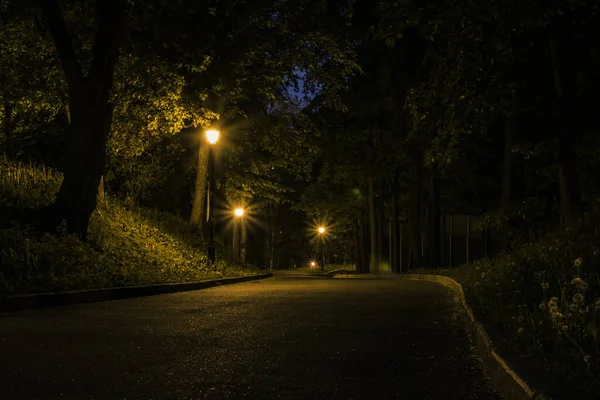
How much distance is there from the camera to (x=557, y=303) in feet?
23.9

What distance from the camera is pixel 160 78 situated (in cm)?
2158

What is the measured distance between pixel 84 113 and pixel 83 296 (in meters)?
5.75

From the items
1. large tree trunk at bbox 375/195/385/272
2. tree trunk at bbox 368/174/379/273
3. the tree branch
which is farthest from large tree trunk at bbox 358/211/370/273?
the tree branch

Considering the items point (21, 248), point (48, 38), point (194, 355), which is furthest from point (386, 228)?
point (194, 355)

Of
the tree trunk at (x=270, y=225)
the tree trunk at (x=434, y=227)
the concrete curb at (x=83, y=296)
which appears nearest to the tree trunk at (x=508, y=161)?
the tree trunk at (x=434, y=227)

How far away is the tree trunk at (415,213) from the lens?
35031 mm

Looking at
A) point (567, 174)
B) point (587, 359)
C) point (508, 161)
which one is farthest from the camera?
point (508, 161)

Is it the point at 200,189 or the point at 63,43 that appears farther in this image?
the point at 200,189

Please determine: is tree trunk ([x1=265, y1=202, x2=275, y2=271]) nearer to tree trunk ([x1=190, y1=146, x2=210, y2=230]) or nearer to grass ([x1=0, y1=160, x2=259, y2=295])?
tree trunk ([x1=190, y1=146, x2=210, y2=230])

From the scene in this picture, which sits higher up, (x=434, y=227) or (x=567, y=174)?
(x=567, y=174)

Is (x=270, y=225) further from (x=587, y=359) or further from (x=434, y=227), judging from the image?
(x=587, y=359)

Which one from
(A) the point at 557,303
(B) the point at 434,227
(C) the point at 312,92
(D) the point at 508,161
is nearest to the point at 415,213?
Answer: (B) the point at 434,227

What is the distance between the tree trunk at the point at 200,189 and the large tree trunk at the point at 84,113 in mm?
11605

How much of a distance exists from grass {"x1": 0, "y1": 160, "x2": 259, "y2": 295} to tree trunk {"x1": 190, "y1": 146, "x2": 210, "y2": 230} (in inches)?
56.1
